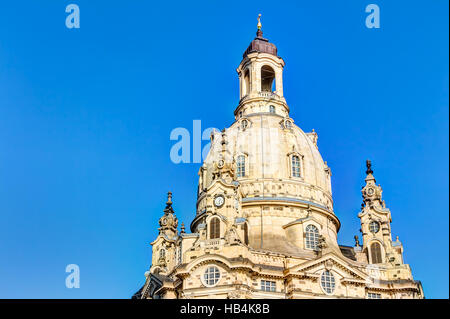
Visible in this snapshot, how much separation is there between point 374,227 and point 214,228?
61.6ft

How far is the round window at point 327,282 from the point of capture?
5156cm

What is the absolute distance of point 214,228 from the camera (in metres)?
53.9

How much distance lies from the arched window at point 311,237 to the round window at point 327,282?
5.08 metres

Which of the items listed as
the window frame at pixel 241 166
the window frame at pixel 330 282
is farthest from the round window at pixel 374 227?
the window frame at pixel 241 166

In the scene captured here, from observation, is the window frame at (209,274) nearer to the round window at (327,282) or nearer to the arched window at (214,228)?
the arched window at (214,228)

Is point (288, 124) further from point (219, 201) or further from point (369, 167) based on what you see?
point (219, 201)

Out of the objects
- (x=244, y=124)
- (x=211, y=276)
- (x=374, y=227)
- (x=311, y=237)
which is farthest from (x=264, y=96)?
(x=211, y=276)

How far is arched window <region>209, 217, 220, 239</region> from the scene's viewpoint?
5359cm
